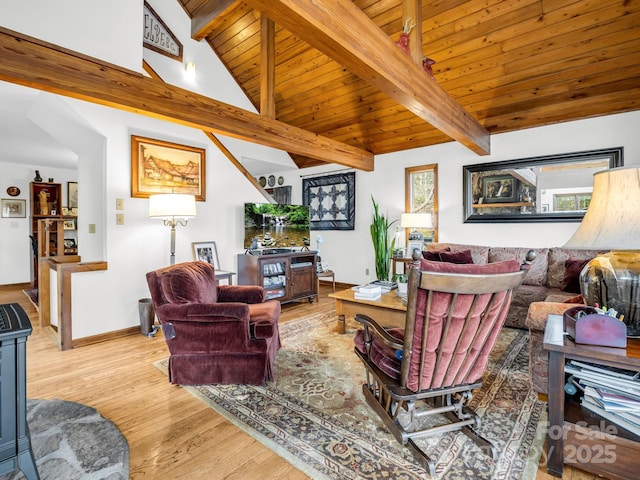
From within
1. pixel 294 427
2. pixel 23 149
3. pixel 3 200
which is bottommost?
pixel 294 427

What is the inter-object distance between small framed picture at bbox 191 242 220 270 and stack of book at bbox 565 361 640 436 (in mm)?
3577

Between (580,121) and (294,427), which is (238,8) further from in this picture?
(294,427)

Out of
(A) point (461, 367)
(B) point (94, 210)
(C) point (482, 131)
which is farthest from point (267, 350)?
(C) point (482, 131)

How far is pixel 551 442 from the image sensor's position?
143cm

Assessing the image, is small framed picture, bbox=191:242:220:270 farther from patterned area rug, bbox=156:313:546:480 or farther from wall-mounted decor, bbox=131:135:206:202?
patterned area rug, bbox=156:313:546:480

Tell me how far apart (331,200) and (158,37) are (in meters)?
3.67

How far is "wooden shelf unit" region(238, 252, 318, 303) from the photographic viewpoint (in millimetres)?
4156

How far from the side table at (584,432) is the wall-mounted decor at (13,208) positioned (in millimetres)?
8068

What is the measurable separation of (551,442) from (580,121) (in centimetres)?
398

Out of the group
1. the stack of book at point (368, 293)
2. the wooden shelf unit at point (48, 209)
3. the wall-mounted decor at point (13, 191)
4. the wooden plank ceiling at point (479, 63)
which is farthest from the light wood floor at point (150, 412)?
the wall-mounted decor at point (13, 191)

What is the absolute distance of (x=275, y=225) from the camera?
4.60 meters

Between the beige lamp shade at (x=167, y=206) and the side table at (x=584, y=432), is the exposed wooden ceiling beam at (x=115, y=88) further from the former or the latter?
the side table at (x=584, y=432)

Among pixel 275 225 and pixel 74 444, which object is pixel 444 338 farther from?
pixel 275 225

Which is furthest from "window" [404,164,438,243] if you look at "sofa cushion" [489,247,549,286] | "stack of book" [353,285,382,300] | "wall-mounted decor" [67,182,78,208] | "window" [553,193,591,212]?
"wall-mounted decor" [67,182,78,208]
